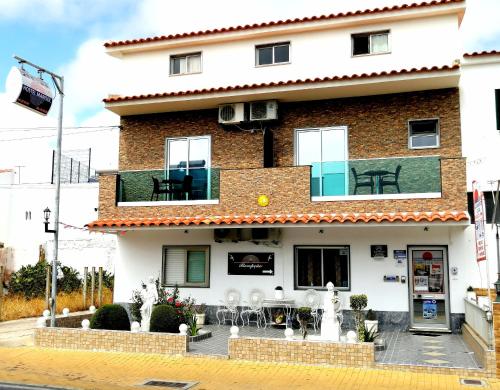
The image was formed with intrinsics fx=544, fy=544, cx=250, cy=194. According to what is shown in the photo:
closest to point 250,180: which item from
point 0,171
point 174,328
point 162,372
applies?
point 174,328

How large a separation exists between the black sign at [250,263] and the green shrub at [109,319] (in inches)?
157

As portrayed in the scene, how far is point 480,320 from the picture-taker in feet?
36.8

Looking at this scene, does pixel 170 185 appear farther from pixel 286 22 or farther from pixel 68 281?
pixel 68 281

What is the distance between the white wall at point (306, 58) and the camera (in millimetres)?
16578

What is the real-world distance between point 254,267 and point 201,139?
14.8ft

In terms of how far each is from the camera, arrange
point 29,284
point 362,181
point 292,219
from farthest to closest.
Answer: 1. point 29,284
2. point 362,181
3. point 292,219

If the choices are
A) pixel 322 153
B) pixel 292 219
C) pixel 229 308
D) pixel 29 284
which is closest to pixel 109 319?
pixel 229 308

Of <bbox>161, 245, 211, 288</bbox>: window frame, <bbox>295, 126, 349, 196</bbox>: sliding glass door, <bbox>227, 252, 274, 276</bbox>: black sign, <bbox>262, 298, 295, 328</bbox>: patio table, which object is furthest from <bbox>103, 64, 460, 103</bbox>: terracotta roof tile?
<bbox>262, 298, 295, 328</bbox>: patio table

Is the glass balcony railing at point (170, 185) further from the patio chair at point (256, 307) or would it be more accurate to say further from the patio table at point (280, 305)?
the patio table at point (280, 305)

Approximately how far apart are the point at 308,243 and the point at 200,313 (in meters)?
3.88

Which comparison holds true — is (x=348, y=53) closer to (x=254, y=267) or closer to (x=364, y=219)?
(x=364, y=219)

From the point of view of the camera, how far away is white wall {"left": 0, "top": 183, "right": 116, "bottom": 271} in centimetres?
2727

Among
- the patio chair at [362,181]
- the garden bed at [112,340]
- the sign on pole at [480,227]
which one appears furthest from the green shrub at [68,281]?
the sign on pole at [480,227]

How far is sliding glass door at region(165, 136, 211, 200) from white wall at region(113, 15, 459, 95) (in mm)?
2127
